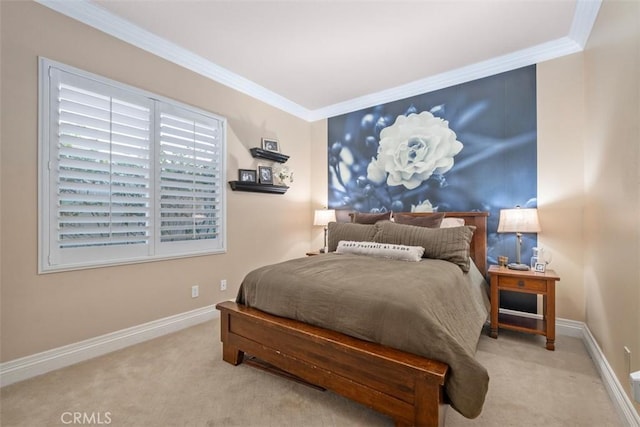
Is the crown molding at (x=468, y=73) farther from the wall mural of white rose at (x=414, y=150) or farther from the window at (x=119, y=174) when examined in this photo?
the window at (x=119, y=174)

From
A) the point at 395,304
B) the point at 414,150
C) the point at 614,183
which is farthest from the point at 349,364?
the point at 414,150

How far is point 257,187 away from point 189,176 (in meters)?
0.84

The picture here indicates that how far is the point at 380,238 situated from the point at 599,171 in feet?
5.73

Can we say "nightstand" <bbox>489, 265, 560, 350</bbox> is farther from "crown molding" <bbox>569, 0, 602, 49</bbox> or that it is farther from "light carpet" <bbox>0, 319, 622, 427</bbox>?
"crown molding" <bbox>569, 0, 602, 49</bbox>

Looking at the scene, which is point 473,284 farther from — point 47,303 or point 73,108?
point 73,108

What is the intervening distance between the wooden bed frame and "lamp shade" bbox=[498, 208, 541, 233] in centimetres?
185

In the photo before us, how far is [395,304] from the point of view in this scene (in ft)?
4.90

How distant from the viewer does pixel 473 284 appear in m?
2.39

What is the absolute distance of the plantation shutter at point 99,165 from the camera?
6.95 feet

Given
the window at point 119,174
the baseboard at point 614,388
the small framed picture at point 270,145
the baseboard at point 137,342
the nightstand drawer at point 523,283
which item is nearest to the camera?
the baseboard at point 614,388

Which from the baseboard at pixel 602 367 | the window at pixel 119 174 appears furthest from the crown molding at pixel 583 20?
the window at pixel 119 174

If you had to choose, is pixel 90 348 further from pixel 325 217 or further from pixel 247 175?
pixel 325 217

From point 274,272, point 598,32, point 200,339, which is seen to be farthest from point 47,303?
point 598,32

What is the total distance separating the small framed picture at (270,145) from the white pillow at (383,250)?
5.40 feet
